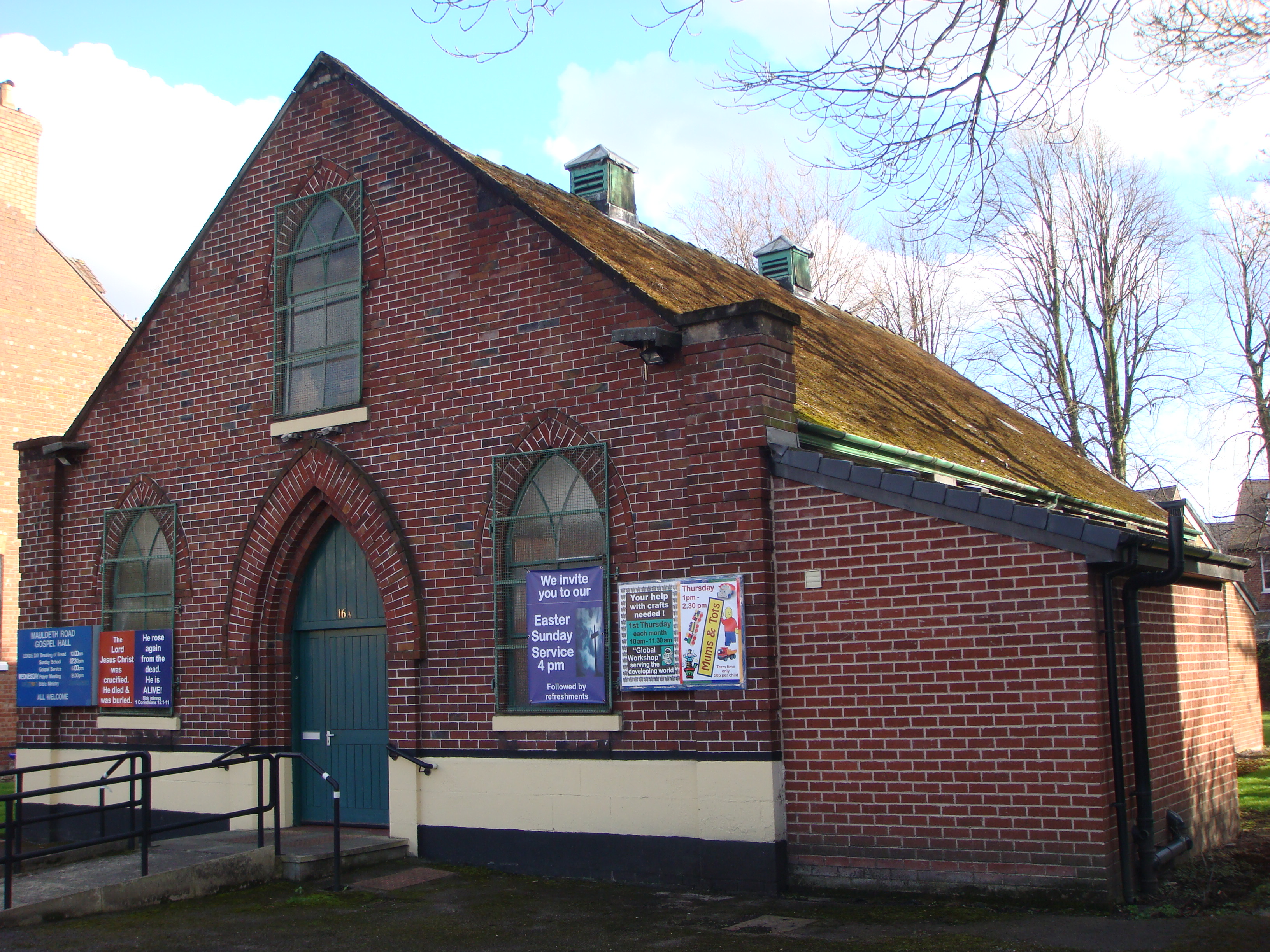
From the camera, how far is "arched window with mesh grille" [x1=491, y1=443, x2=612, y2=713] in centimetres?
1009

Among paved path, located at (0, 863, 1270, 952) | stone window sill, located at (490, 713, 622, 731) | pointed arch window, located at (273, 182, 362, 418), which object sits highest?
pointed arch window, located at (273, 182, 362, 418)

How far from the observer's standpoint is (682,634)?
930 cm

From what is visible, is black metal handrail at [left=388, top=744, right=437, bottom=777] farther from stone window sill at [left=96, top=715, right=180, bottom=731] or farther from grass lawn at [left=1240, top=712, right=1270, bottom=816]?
grass lawn at [left=1240, top=712, right=1270, bottom=816]

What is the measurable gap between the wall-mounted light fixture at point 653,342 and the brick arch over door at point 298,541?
10.1ft

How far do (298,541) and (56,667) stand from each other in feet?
12.6

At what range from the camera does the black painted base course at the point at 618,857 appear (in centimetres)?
887

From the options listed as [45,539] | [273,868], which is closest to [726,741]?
[273,868]

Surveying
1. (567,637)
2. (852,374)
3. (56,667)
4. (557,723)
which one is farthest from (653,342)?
(56,667)

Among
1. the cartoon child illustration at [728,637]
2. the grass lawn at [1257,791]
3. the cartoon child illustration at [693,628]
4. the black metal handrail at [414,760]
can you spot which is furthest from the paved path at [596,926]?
the grass lawn at [1257,791]

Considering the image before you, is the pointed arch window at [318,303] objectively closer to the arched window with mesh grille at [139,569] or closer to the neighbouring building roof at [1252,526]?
the arched window with mesh grille at [139,569]

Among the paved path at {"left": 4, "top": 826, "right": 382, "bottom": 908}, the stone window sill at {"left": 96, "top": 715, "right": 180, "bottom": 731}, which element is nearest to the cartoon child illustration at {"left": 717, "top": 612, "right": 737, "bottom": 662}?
the paved path at {"left": 4, "top": 826, "right": 382, "bottom": 908}

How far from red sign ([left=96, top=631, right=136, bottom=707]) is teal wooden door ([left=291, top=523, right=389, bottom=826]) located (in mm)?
2128

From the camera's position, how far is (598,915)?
8.36 metres

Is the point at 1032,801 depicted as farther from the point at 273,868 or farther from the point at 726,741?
the point at 273,868
